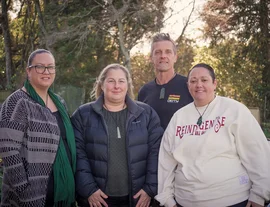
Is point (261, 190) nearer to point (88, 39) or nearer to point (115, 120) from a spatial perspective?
point (115, 120)

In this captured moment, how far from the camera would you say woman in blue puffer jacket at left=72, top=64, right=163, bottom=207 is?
320cm

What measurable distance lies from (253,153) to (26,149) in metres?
1.90

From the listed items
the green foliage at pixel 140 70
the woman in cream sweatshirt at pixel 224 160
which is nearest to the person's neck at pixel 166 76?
the woman in cream sweatshirt at pixel 224 160

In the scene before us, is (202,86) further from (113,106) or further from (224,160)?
(113,106)

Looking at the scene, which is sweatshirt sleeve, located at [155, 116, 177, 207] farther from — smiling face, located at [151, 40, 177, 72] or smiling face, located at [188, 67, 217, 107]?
smiling face, located at [151, 40, 177, 72]

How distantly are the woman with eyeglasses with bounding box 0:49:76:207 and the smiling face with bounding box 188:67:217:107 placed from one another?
1215 millimetres

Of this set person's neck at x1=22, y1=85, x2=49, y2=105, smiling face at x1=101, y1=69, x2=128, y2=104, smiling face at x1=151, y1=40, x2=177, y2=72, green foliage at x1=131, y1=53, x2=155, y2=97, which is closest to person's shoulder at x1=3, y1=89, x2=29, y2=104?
person's neck at x1=22, y1=85, x2=49, y2=105

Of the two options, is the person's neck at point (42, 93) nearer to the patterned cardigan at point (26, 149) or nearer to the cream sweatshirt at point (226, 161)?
the patterned cardigan at point (26, 149)

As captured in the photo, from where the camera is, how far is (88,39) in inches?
821

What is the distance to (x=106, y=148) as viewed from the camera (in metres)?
3.18

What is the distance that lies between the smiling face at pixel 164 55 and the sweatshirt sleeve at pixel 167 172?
1.05 meters

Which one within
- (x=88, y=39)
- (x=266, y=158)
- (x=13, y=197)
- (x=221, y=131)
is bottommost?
(x=13, y=197)

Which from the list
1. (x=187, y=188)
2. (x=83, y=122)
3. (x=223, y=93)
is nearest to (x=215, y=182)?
(x=187, y=188)

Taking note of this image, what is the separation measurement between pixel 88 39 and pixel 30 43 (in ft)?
33.8
